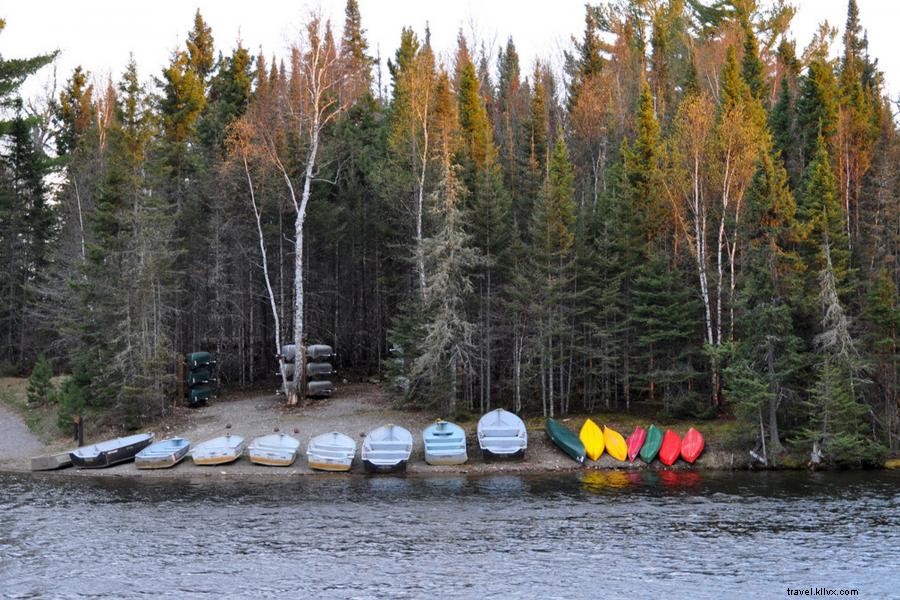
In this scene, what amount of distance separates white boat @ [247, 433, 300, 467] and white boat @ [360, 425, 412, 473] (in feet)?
9.21

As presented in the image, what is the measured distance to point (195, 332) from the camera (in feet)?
158

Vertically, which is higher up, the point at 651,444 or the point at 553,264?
the point at 553,264

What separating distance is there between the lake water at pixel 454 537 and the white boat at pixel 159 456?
2085 mm

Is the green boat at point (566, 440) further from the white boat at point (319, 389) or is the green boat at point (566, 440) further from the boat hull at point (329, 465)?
the white boat at point (319, 389)

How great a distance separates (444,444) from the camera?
31484 millimetres

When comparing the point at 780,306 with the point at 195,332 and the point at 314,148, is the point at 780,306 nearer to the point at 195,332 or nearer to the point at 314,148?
the point at 314,148

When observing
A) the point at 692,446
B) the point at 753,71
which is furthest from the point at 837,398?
the point at 753,71

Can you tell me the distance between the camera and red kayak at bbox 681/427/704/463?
31297 mm

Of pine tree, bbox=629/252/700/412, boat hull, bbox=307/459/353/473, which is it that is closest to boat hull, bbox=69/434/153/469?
boat hull, bbox=307/459/353/473

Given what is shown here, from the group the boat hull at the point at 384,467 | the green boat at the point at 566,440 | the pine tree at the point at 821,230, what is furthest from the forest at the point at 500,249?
the boat hull at the point at 384,467

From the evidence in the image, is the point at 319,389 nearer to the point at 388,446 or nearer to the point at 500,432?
the point at 388,446

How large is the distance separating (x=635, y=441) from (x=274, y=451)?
14.5 m

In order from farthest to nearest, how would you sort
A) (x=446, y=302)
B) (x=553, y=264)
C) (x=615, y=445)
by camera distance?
(x=553, y=264), (x=446, y=302), (x=615, y=445)

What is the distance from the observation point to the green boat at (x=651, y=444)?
31453mm
